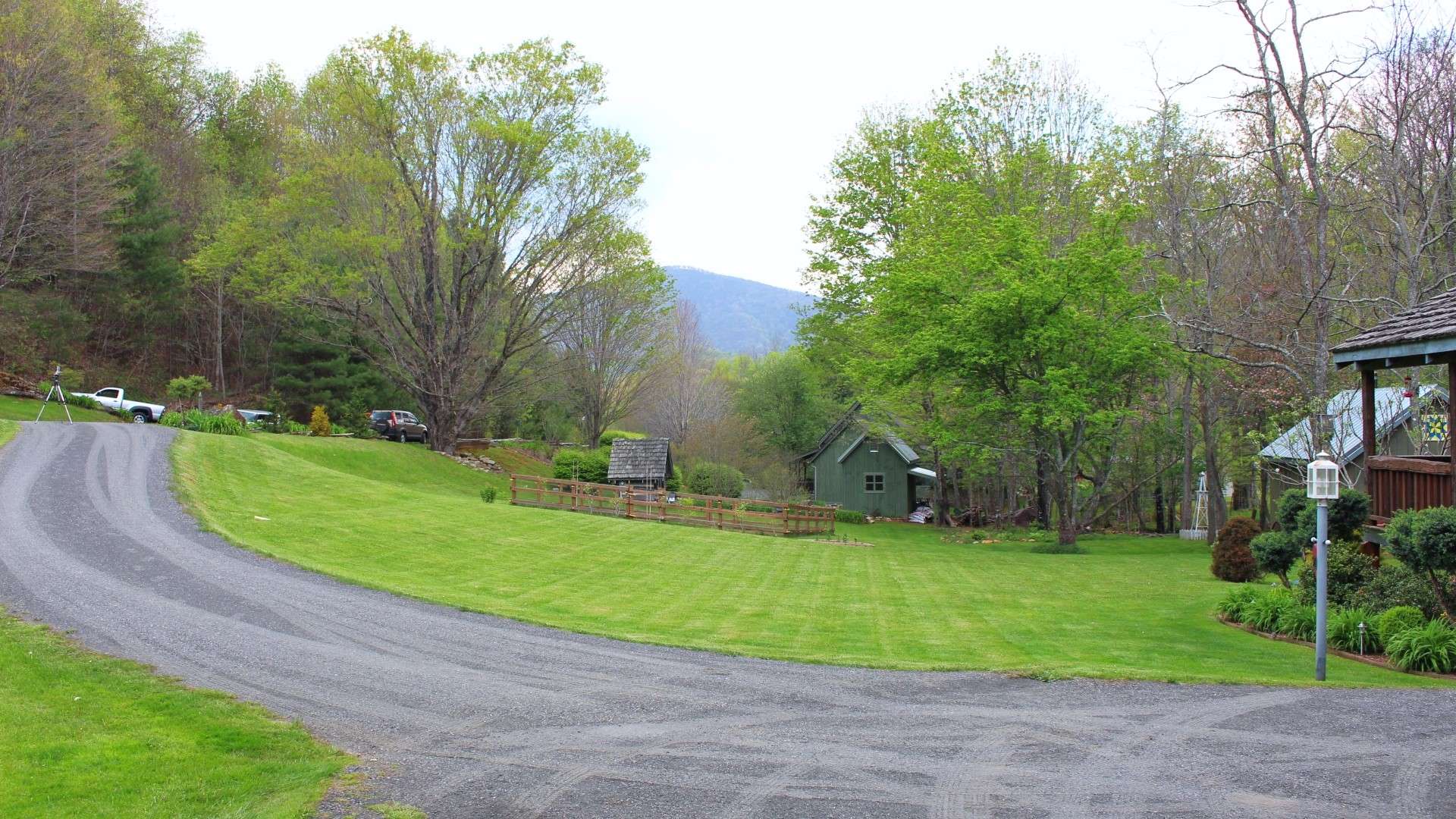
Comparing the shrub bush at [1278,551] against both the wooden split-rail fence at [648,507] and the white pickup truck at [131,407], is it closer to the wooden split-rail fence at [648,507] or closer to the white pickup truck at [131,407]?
the wooden split-rail fence at [648,507]

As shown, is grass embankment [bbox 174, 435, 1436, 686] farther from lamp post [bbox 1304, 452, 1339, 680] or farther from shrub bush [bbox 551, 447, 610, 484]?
shrub bush [bbox 551, 447, 610, 484]

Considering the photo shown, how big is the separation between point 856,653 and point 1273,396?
18.5 metres

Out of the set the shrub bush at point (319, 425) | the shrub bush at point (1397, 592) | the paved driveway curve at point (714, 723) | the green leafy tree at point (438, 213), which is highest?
the green leafy tree at point (438, 213)

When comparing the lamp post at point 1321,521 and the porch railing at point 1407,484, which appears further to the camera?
the porch railing at point 1407,484

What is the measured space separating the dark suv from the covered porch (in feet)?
129

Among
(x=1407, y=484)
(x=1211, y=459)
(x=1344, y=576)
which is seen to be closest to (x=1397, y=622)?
(x=1344, y=576)

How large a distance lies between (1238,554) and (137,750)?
18.0 m

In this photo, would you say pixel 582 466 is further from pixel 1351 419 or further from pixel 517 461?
pixel 1351 419

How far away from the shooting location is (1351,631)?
11.2 m

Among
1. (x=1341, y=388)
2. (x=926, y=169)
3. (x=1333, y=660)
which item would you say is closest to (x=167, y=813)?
(x=1333, y=660)

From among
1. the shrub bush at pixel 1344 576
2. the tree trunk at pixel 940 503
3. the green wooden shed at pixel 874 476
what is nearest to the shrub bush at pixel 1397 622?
the shrub bush at pixel 1344 576

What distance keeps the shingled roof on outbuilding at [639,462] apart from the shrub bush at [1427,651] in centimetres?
2869

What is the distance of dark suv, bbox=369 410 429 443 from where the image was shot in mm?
44594

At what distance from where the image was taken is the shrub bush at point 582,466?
3825 cm
